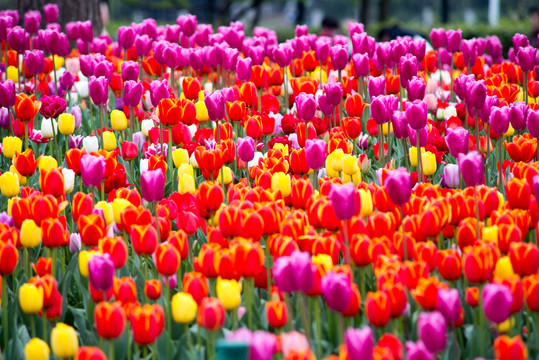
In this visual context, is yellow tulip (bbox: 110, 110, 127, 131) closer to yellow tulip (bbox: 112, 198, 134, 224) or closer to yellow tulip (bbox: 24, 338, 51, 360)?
yellow tulip (bbox: 112, 198, 134, 224)

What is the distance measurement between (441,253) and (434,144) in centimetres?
196

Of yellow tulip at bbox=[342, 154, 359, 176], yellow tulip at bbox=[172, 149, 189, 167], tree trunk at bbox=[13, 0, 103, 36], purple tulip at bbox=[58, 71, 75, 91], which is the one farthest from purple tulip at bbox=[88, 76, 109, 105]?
tree trunk at bbox=[13, 0, 103, 36]

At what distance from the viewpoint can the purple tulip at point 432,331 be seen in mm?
1791

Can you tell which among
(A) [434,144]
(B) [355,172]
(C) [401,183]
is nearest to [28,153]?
(B) [355,172]

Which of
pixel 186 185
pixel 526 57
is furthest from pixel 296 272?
pixel 526 57

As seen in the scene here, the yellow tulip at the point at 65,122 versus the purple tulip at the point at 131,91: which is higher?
the purple tulip at the point at 131,91

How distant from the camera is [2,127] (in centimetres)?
484

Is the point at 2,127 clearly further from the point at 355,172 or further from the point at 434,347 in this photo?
the point at 434,347

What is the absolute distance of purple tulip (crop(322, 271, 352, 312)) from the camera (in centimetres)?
191

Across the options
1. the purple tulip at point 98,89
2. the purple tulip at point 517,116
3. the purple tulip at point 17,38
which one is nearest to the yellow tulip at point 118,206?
the purple tulip at point 98,89

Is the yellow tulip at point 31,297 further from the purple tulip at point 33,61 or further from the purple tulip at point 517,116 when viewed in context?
the purple tulip at point 33,61

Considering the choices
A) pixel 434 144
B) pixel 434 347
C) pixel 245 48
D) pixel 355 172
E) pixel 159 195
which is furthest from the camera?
pixel 245 48

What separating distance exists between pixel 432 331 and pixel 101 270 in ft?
3.12

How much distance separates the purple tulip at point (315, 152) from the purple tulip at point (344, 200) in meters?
0.68
